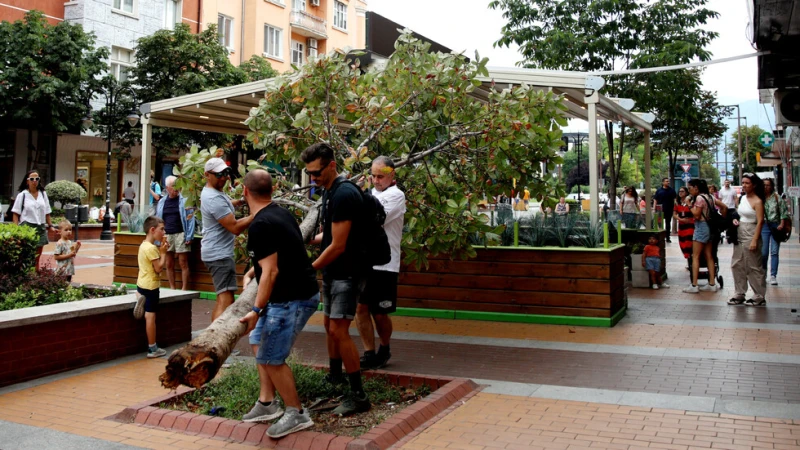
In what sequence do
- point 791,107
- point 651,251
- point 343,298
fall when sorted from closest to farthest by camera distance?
point 343,298 < point 791,107 < point 651,251

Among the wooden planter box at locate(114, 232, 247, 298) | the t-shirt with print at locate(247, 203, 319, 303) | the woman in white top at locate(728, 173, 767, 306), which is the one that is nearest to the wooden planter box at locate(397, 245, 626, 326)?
the woman in white top at locate(728, 173, 767, 306)

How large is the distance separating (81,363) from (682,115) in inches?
590

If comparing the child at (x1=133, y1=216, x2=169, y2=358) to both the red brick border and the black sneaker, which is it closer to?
the red brick border

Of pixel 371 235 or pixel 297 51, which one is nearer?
pixel 371 235

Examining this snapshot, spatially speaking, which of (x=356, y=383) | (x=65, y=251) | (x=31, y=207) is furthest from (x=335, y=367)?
(x=31, y=207)

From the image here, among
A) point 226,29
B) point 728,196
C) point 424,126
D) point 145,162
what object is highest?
point 226,29

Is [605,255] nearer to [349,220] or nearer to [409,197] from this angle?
[409,197]

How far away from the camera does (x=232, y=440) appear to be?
484cm

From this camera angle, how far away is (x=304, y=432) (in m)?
4.72

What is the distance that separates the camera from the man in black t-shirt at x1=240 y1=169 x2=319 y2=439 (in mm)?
4645

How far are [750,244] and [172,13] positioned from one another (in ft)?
101

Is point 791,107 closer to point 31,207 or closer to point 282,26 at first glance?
point 31,207

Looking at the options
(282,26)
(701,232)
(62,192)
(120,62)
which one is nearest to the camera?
(701,232)

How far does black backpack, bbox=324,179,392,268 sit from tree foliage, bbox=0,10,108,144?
75.2 ft
